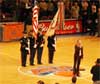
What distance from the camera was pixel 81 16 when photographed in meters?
30.8

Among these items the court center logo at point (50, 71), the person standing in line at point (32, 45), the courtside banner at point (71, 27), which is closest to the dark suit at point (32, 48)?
the person standing in line at point (32, 45)

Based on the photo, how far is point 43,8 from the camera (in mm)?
28578

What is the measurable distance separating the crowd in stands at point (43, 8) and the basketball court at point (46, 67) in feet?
6.91

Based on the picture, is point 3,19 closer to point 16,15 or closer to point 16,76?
point 16,15

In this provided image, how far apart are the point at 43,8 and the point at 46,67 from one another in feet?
32.1

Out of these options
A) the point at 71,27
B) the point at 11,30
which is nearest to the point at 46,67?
the point at 11,30

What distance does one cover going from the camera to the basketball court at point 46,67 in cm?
1714

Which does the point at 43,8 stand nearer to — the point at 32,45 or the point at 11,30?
the point at 11,30

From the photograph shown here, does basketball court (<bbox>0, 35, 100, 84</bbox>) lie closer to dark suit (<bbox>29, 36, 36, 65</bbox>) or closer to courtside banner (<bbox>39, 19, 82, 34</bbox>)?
dark suit (<bbox>29, 36, 36, 65</bbox>)

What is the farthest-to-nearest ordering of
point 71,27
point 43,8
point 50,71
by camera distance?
point 71,27 < point 43,8 < point 50,71

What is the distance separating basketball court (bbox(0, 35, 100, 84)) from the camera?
56.2 feet

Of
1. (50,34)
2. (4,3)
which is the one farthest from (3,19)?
(50,34)

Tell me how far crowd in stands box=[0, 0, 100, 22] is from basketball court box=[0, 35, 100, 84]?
2.11m

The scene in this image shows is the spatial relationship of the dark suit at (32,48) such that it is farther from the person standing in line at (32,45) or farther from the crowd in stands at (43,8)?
the crowd in stands at (43,8)
